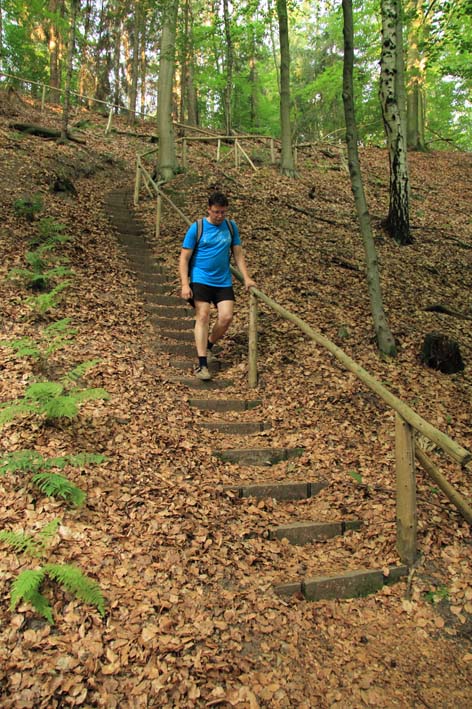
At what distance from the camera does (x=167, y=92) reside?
11.8 metres

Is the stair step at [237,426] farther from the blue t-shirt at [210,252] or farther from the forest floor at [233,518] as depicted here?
the blue t-shirt at [210,252]

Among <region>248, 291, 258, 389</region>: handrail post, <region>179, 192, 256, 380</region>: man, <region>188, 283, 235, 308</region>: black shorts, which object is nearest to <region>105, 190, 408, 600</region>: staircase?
<region>248, 291, 258, 389</region>: handrail post

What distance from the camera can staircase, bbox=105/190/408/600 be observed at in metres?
3.20

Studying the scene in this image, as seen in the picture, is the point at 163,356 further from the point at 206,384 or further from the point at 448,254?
the point at 448,254

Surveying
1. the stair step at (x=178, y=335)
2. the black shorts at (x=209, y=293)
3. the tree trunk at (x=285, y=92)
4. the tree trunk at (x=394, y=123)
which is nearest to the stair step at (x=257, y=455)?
the black shorts at (x=209, y=293)

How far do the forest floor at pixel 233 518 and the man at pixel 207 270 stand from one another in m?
0.70

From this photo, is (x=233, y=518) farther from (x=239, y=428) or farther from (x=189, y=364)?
(x=189, y=364)

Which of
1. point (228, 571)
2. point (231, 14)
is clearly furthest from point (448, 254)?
point (231, 14)

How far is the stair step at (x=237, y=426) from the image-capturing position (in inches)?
190

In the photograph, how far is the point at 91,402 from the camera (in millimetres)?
4441

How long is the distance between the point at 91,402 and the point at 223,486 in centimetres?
149

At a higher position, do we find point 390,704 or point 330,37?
point 330,37

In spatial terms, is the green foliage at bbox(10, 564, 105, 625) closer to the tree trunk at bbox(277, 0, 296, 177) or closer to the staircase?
the staircase

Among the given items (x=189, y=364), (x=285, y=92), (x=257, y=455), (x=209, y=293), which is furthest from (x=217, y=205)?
(x=285, y=92)
